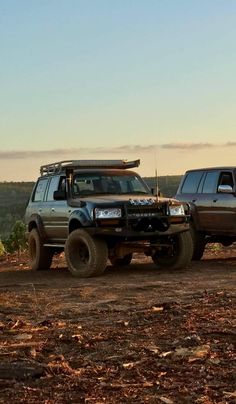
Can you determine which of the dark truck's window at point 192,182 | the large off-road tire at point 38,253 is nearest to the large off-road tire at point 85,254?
the large off-road tire at point 38,253

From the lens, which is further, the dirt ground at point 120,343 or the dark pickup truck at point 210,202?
the dark pickup truck at point 210,202

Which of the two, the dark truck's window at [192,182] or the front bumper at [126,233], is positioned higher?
the dark truck's window at [192,182]

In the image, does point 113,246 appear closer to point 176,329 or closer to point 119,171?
point 119,171

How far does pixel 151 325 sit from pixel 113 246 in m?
6.23

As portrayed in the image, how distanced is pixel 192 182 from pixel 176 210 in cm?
304

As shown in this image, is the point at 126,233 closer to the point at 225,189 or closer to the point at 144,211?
the point at 144,211

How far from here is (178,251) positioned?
14000 millimetres

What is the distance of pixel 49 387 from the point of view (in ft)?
17.1

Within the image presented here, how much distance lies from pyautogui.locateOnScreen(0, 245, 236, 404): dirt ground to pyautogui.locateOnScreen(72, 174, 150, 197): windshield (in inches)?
113

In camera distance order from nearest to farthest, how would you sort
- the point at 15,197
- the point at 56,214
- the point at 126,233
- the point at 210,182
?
the point at 126,233 → the point at 56,214 → the point at 210,182 → the point at 15,197

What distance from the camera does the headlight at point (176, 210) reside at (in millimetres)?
13430

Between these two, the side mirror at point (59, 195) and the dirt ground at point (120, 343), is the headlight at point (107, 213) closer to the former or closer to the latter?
the side mirror at point (59, 195)

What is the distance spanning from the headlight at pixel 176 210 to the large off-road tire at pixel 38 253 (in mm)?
3338

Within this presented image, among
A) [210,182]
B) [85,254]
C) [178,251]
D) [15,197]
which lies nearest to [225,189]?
[210,182]
